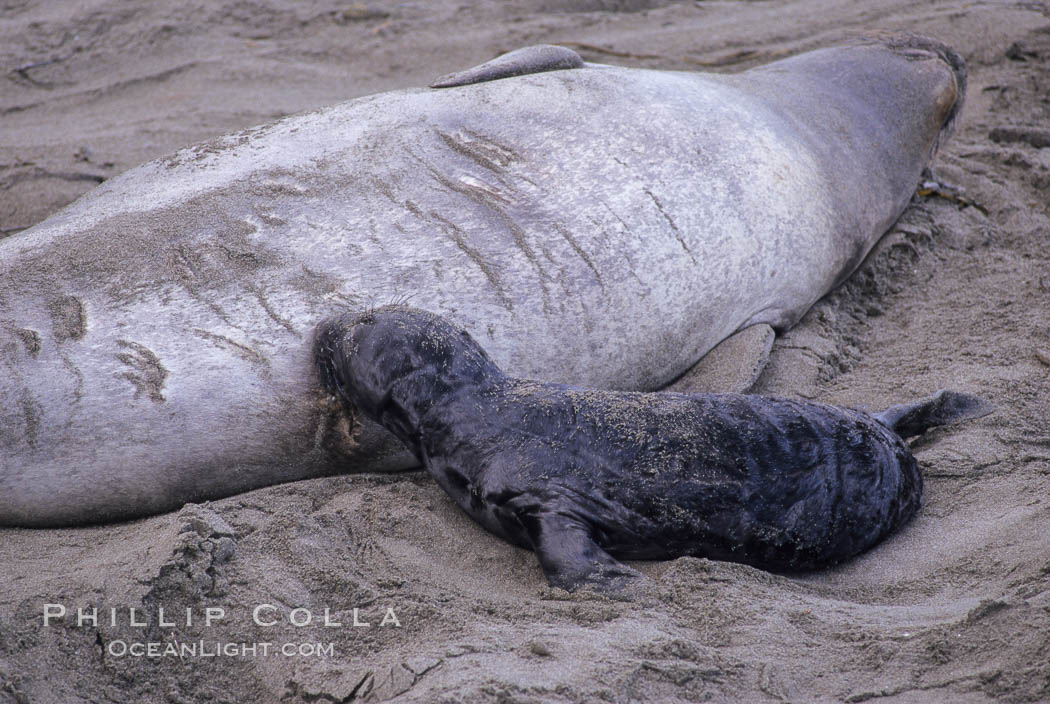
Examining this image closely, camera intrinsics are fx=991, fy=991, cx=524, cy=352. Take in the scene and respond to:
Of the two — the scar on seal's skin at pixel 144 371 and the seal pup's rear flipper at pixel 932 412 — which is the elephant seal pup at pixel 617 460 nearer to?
the seal pup's rear flipper at pixel 932 412

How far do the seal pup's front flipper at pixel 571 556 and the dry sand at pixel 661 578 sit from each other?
0.07 metres

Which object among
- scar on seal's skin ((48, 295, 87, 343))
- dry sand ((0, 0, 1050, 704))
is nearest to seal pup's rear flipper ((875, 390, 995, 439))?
dry sand ((0, 0, 1050, 704))

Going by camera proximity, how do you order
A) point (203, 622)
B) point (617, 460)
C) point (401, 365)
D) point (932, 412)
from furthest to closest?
point (932, 412)
point (401, 365)
point (617, 460)
point (203, 622)

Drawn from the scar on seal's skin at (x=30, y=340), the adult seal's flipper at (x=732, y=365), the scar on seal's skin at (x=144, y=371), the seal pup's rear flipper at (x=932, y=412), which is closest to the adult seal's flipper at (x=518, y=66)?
the adult seal's flipper at (x=732, y=365)

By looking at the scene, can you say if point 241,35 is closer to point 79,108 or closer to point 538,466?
point 79,108

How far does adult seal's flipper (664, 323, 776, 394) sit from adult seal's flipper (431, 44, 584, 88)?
1256mm

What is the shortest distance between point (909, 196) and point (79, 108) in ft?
14.0

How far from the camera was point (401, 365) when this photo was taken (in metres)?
2.72

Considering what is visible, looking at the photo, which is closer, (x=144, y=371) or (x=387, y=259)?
(x=144, y=371)

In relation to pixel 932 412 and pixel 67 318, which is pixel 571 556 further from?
pixel 67 318

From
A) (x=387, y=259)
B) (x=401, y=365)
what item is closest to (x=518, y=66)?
(x=387, y=259)

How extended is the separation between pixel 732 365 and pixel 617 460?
108 cm

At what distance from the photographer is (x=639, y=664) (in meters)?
1.97

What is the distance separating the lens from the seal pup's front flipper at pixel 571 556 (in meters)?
2.35
